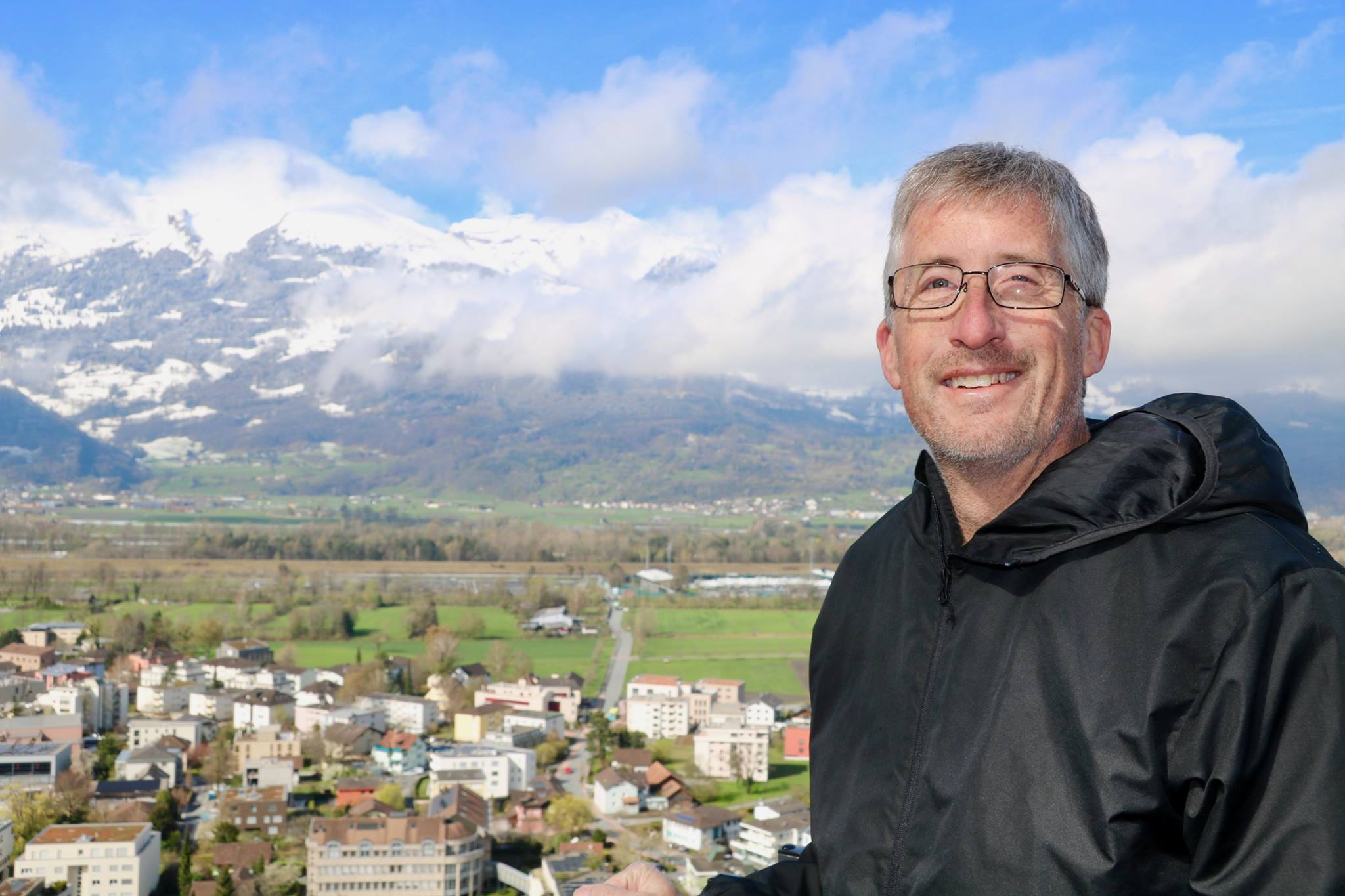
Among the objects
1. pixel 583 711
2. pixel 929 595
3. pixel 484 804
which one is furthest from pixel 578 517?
pixel 929 595

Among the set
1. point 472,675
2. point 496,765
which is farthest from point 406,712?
point 496,765

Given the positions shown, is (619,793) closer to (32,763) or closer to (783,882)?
(32,763)

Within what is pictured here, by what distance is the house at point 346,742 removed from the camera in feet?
45.6

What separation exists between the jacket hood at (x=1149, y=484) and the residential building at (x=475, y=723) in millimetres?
14754

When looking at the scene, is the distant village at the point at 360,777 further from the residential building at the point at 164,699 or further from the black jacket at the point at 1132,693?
the black jacket at the point at 1132,693

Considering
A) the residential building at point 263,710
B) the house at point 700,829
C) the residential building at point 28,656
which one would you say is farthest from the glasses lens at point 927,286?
the residential building at point 28,656

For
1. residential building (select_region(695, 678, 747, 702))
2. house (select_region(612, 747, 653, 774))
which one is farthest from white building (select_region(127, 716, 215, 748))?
residential building (select_region(695, 678, 747, 702))

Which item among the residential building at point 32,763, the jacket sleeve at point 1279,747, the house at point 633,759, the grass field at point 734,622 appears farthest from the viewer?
the grass field at point 734,622

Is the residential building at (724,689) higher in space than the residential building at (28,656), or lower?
lower

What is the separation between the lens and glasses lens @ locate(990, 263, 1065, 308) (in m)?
0.80

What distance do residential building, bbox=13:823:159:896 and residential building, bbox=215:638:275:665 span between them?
11.0m

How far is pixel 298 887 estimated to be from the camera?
29.3ft

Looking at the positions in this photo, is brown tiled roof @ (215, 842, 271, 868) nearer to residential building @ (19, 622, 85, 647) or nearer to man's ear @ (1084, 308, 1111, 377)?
man's ear @ (1084, 308, 1111, 377)

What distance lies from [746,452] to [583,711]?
186 feet
